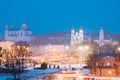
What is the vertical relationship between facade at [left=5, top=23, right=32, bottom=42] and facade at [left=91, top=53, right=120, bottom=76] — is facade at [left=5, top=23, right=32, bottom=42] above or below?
above

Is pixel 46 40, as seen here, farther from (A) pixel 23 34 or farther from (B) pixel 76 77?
(B) pixel 76 77

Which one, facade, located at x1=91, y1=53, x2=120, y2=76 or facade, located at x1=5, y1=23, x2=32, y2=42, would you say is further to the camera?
facade, located at x1=5, y1=23, x2=32, y2=42

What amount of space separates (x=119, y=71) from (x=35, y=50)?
46.6m

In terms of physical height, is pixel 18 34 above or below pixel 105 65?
above

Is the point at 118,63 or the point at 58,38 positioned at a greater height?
the point at 58,38

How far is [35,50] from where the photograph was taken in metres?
66.7

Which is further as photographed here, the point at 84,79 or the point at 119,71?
the point at 119,71

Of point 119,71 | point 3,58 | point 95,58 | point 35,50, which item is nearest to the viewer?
point 119,71

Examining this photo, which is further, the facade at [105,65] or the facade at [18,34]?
the facade at [18,34]

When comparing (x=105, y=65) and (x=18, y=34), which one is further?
(x=18, y=34)

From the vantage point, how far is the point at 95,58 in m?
21.8

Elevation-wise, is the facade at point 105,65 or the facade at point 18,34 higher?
the facade at point 18,34

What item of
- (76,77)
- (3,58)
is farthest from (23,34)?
(76,77)

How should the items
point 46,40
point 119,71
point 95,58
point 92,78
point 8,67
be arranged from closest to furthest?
point 92,78
point 119,71
point 95,58
point 8,67
point 46,40
